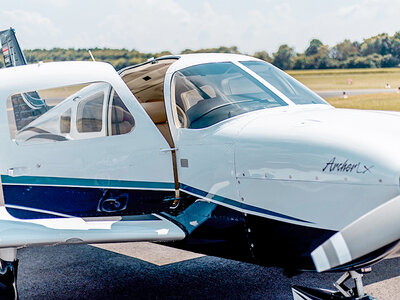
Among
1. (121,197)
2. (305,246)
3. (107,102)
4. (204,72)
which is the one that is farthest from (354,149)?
(107,102)

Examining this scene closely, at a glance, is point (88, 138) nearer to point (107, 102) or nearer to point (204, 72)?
point (107, 102)

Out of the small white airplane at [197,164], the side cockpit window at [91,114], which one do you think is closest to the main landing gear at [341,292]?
the small white airplane at [197,164]

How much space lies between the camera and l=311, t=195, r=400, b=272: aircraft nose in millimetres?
2805

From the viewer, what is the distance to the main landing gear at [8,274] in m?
4.26

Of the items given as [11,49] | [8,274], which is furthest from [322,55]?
[8,274]

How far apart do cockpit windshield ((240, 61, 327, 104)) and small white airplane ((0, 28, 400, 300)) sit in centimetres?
1

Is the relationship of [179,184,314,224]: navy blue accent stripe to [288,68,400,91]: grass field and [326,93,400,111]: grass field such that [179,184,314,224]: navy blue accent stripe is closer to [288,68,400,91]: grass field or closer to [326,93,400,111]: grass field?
[326,93,400,111]: grass field

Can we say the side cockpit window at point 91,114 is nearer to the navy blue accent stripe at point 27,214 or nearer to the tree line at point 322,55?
the navy blue accent stripe at point 27,214

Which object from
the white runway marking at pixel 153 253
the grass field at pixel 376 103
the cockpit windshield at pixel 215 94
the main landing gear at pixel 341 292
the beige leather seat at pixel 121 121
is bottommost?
the white runway marking at pixel 153 253

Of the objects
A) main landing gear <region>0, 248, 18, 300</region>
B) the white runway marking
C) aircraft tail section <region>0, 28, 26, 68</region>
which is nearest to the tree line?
aircraft tail section <region>0, 28, 26, 68</region>

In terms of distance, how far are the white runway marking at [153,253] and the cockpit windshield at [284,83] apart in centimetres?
229

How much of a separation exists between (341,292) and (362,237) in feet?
3.02

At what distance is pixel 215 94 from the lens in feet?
13.7

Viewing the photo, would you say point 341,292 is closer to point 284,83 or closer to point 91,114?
point 284,83
